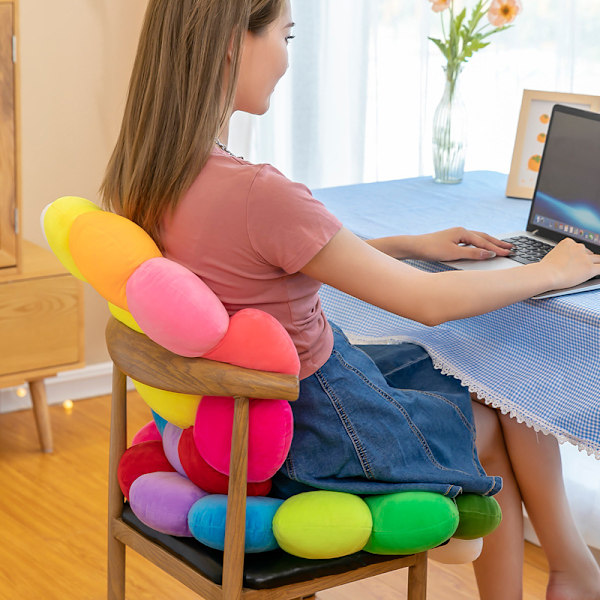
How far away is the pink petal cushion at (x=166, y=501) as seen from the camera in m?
1.34

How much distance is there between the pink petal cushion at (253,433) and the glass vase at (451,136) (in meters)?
1.24

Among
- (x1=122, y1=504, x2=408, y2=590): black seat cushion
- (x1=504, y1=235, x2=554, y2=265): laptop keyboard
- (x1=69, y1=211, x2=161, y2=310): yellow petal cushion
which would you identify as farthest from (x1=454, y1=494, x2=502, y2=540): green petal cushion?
(x1=69, y1=211, x2=161, y2=310): yellow petal cushion

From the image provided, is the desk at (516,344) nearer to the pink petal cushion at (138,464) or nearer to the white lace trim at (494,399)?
the white lace trim at (494,399)

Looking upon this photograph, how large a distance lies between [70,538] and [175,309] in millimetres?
1343

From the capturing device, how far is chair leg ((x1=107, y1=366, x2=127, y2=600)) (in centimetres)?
148

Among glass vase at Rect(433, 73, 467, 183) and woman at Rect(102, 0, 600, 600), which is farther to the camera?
glass vase at Rect(433, 73, 467, 183)

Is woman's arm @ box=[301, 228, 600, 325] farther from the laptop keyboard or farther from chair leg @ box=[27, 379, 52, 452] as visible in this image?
chair leg @ box=[27, 379, 52, 452]

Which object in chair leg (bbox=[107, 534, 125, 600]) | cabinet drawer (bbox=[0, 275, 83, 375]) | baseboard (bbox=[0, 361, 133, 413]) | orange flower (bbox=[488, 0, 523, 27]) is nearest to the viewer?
chair leg (bbox=[107, 534, 125, 600])

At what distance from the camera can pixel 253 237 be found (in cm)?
126

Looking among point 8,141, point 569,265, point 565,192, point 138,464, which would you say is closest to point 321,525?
point 138,464

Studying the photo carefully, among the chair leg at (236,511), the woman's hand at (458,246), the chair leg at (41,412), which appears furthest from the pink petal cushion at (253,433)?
the chair leg at (41,412)

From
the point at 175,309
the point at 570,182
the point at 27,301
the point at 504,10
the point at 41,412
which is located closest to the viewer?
the point at 175,309

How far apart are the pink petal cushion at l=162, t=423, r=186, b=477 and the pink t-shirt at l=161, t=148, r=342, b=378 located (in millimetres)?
217

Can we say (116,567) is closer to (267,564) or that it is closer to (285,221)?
(267,564)
